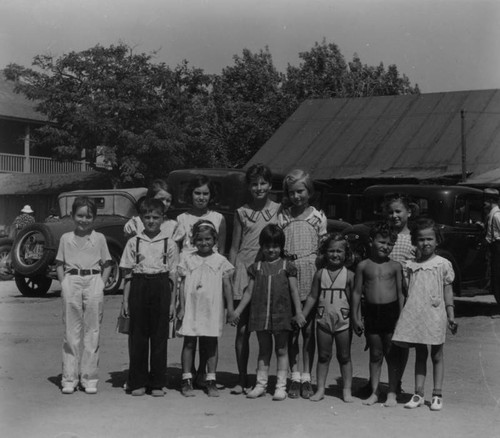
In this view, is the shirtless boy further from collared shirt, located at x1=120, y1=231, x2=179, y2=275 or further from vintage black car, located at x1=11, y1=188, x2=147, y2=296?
vintage black car, located at x1=11, y1=188, x2=147, y2=296

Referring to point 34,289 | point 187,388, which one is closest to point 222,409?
point 187,388

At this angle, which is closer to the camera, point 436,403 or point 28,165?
point 436,403

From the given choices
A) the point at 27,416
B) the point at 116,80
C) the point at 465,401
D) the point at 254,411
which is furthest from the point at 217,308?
the point at 116,80

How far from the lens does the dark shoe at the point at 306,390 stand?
5.62 metres

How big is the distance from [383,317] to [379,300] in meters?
Result: 0.13

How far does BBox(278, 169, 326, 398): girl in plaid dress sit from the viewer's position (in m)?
5.72

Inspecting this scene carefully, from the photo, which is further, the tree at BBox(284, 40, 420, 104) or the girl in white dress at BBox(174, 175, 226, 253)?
the tree at BBox(284, 40, 420, 104)

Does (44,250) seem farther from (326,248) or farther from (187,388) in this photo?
(326,248)

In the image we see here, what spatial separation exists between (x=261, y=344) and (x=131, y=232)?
137 cm

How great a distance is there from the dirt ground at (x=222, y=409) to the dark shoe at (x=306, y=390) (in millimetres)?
81

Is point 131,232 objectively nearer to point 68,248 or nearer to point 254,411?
point 68,248

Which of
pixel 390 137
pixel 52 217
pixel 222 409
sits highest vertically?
pixel 390 137

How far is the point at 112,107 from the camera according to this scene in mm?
28094

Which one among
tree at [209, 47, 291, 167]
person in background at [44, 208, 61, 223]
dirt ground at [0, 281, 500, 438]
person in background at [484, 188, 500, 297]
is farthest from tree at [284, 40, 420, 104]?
dirt ground at [0, 281, 500, 438]
